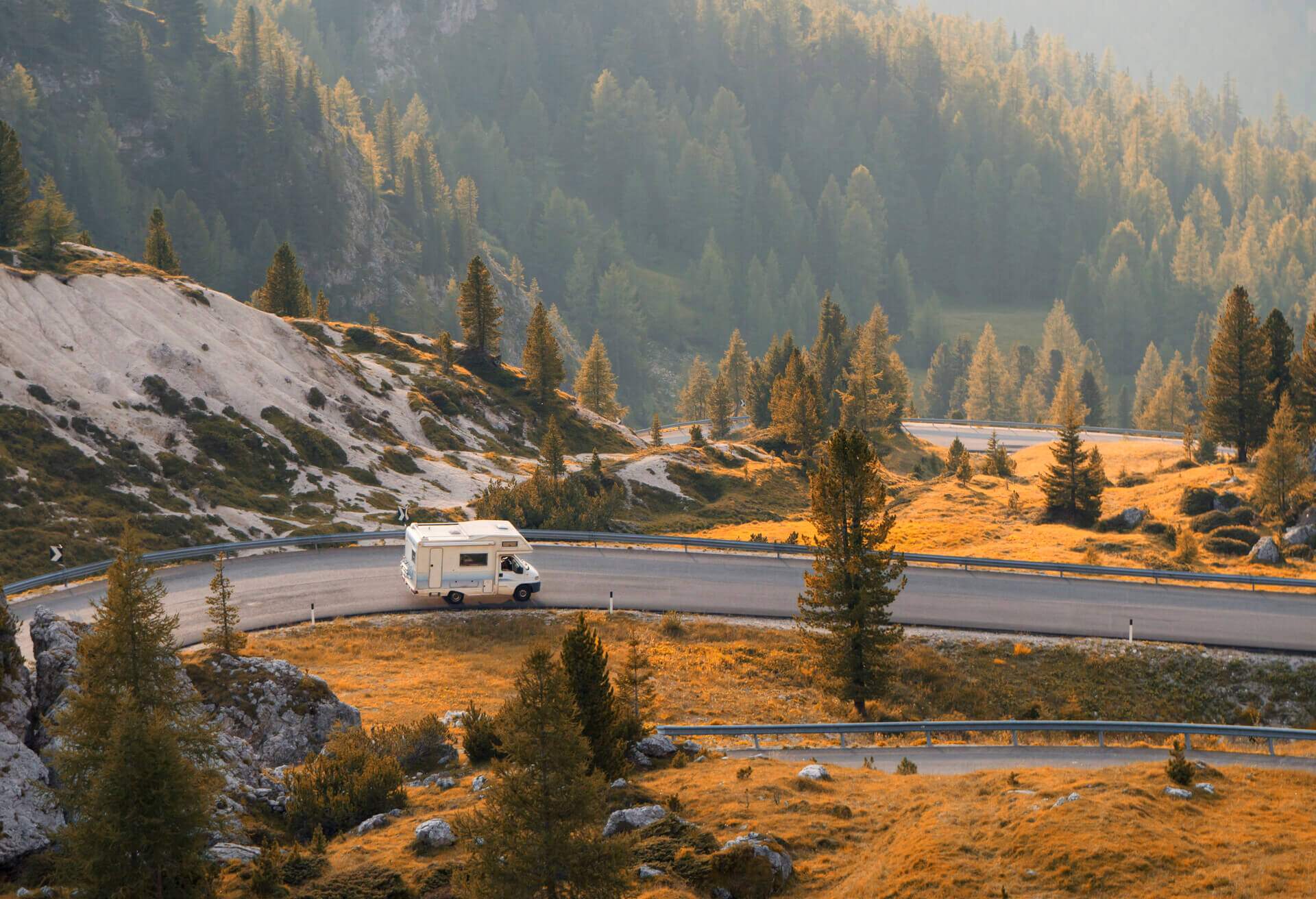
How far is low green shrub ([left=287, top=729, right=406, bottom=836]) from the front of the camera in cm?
2188

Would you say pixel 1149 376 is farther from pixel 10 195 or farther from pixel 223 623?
pixel 223 623

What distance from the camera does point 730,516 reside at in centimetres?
7469

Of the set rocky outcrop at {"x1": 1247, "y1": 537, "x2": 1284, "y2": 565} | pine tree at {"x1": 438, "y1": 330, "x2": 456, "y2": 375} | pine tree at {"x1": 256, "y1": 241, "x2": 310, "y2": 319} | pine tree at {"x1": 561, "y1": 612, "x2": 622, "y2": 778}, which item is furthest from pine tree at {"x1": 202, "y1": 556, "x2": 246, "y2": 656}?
pine tree at {"x1": 256, "y1": 241, "x2": 310, "y2": 319}

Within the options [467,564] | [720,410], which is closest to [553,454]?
[467,564]

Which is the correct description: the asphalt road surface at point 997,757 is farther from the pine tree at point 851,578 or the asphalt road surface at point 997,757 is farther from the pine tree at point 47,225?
the pine tree at point 47,225

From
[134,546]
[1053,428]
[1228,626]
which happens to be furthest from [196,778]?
[1053,428]

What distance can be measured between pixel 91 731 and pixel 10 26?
19107 cm

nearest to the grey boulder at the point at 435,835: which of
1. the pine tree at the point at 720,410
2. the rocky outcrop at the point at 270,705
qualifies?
the rocky outcrop at the point at 270,705

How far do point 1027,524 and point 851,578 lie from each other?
122ft

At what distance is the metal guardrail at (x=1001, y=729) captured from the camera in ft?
90.8

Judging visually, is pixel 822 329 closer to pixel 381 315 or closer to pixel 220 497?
pixel 220 497

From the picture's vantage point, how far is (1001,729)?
93.6 feet

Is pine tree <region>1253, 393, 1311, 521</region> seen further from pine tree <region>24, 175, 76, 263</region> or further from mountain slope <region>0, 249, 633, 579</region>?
pine tree <region>24, 175, 76, 263</region>

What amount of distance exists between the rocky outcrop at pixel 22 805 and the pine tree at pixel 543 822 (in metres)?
8.02
